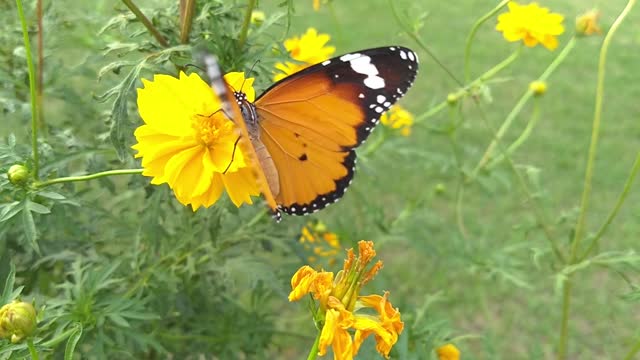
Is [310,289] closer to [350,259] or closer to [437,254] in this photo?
[350,259]

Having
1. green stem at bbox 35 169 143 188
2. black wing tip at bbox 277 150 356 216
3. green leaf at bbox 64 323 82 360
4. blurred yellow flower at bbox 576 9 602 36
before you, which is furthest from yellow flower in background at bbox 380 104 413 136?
green leaf at bbox 64 323 82 360

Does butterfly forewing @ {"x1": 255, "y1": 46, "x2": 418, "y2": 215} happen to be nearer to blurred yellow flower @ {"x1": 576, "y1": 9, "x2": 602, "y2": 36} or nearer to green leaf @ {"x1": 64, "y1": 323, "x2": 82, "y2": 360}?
green leaf @ {"x1": 64, "y1": 323, "x2": 82, "y2": 360}

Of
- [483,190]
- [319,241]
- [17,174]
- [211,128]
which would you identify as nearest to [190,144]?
[211,128]

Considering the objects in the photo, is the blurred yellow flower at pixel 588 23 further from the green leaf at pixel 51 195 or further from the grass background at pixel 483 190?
the green leaf at pixel 51 195

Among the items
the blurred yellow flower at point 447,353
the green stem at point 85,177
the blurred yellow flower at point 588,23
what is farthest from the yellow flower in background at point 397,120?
the green stem at point 85,177

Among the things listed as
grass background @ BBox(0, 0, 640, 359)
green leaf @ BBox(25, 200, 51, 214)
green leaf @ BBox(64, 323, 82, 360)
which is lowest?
grass background @ BBox(0, 0, 640, 359)

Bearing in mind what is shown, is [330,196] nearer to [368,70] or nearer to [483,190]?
[368,70]
